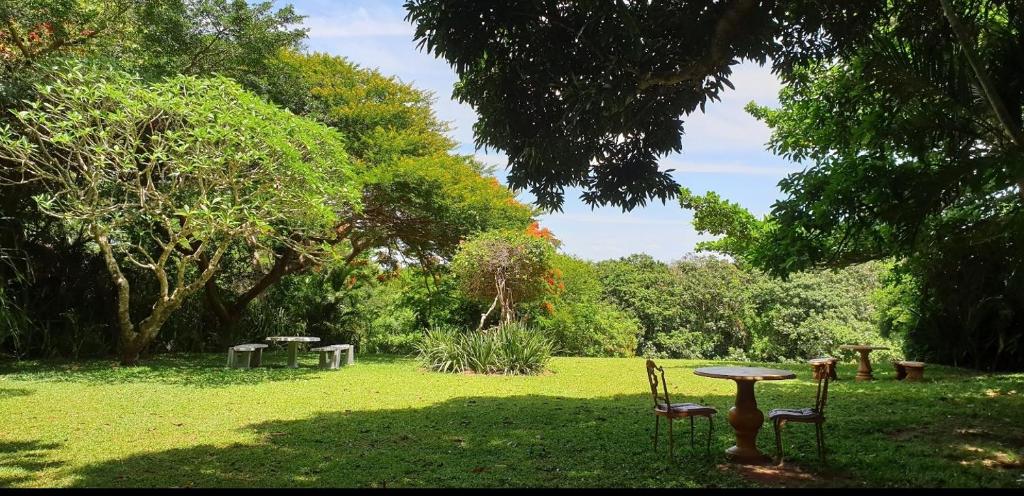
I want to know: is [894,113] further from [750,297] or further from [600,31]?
[750,297]

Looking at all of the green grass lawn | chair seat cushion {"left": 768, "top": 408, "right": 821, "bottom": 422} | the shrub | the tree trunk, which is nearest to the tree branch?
the green grass lawn

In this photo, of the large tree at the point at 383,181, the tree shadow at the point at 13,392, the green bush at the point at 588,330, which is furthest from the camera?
the green bush at the point at 588,330

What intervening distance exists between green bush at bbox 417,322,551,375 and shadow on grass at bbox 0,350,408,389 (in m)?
2.50

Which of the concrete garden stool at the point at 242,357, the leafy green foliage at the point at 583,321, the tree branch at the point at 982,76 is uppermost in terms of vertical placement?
the tree branch at the point at 982,76

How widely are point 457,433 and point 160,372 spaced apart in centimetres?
751

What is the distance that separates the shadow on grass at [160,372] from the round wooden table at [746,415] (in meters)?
7.85

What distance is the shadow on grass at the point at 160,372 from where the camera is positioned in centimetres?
1041

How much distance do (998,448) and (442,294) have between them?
13545 mm

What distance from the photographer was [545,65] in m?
5.68

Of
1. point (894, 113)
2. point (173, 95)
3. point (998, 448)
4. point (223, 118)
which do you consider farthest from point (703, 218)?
point (173, 95)

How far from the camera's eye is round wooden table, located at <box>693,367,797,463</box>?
17.3 ft

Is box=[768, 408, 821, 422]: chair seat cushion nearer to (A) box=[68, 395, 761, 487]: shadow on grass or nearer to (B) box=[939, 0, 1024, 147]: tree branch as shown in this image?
(A) box=[68, 395, 761, 487]: shadow on grass

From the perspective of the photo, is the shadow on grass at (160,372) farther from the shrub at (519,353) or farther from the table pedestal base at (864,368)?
the table pedestal base at (864,368)

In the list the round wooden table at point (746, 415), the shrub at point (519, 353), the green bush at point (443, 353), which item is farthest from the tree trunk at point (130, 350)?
the round wooden table at point (746, 415)
